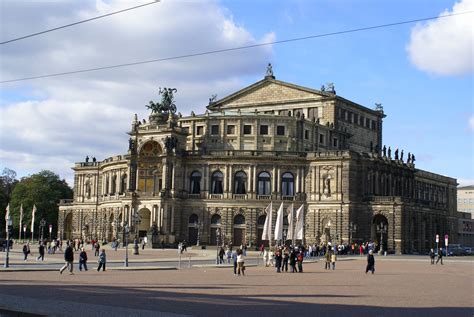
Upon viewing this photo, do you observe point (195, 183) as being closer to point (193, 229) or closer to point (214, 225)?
point (193, 229)

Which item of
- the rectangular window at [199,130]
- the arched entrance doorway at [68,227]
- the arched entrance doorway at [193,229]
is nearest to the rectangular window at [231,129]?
the rectangular window at [199,130]

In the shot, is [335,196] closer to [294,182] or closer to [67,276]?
[294,182]

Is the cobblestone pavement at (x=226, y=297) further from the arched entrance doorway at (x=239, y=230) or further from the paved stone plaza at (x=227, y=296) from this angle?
the arched entrance doorway at (x=239, y=230)

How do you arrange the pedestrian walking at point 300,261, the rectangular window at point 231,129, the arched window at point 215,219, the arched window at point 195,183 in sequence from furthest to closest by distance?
the rectangular window at point 231,129
the arched window at point 195,183
the arched window at point 215,219
the pedestrian walking at point 300,261

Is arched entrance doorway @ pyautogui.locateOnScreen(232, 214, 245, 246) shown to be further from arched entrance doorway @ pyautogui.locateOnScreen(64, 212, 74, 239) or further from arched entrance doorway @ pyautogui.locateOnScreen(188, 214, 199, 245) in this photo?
arched entrance doorway @ pyautogui.locateOnScreen(64, 212, 74, 239)

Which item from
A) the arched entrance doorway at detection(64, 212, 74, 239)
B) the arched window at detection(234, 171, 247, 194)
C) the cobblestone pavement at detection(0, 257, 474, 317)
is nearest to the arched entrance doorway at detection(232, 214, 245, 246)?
the arched window at detection(234, 171, 247, 194)

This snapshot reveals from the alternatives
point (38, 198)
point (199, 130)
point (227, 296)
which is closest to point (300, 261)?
point (227, 296)

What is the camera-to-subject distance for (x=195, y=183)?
105 meters

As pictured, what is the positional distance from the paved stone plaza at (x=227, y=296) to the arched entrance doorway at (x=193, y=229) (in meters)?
62.5

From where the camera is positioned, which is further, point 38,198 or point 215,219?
point 38,198

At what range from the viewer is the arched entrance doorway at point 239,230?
334 feet

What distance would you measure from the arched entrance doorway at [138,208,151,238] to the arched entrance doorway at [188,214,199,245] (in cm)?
623

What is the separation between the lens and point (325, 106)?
4564 inches

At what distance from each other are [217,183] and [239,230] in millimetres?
7863
